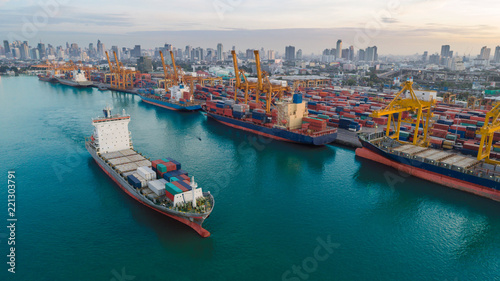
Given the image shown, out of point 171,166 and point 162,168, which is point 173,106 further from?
point 162,168

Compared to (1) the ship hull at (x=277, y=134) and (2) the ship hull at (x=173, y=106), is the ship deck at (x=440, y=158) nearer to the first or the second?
(1) the ship hull at (x=277, y=134)

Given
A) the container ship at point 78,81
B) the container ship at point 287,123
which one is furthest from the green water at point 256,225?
the container ship at point 78,81

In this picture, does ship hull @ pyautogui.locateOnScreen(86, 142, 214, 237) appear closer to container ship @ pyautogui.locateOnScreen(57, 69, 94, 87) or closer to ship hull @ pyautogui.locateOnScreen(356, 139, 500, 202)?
ship hull @ pyautogui.locateOnScreen(356, 139, 500, 202)

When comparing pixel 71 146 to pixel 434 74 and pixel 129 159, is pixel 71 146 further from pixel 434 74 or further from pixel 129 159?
pixel 434 74

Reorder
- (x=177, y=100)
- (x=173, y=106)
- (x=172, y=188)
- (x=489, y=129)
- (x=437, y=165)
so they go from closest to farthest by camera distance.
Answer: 1. (x=172, y=188)
2. (x=489, y=129)
3. (x=437, y=165)
4. (x=173, y=106)
5. (x=177, y=100)

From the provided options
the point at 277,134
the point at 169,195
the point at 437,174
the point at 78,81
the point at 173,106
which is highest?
the point at 78,81

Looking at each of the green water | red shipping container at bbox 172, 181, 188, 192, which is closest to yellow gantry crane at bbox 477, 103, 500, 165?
the green water

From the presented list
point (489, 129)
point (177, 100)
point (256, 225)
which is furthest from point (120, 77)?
point (489, 129)
